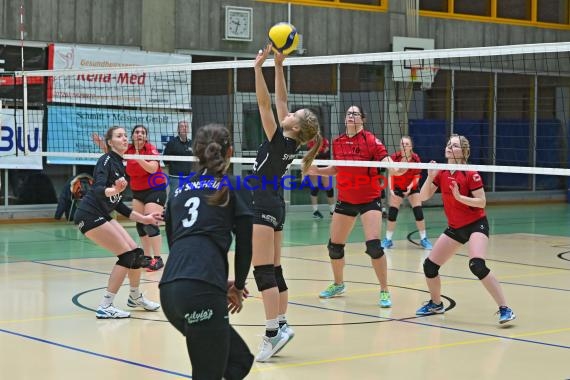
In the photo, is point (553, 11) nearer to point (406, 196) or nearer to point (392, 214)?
point (406, 196)

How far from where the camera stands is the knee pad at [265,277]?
22.7ft

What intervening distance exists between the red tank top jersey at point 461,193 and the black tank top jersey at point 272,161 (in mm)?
2066

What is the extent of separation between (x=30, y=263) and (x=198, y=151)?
837cm

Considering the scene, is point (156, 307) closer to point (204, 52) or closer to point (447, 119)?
point (204, 52)

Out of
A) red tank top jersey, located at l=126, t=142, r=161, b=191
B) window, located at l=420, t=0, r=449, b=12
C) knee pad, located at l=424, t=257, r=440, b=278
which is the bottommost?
knee pad, located at l=424, t=257, r=440, b=278

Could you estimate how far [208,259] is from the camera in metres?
4.43

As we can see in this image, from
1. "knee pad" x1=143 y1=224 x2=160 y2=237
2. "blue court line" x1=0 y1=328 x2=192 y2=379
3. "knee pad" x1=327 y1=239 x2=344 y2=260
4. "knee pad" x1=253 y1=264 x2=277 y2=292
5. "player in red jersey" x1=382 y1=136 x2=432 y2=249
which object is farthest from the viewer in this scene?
"player in red jersey" x1=382 y1=136 x2=432 y2=249

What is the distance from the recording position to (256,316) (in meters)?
8.80

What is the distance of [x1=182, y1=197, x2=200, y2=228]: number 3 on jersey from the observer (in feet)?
14.8

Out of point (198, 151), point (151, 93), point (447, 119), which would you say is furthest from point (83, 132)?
point (198, 151)

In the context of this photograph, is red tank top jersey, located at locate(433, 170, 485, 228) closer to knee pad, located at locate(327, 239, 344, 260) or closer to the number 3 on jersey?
knee pad, located at locate(327, 239, 344, 260)

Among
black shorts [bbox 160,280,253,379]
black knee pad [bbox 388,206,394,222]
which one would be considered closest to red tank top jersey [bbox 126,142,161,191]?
black knee pad [bbox 388,206,394,222]

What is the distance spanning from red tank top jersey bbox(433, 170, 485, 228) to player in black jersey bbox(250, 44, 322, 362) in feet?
6.60

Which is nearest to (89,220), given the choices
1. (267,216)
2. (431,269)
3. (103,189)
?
Result: (103,189)
